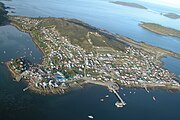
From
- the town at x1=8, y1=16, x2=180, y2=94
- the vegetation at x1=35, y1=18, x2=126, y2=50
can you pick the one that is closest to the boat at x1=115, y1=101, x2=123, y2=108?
the town at x1=8, y1=16, x2=180, y2=94

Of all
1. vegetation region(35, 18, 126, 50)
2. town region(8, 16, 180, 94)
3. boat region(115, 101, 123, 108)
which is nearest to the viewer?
boat region(115, 101, 123, 108)

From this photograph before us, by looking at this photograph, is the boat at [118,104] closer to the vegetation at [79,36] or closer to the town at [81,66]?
the town at [81,66]

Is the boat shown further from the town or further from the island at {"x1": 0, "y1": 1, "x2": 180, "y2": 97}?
the town

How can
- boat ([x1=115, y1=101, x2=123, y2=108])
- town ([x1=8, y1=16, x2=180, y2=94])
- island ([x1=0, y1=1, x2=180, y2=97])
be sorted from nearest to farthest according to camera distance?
boat ([x1=115, y1=101, x2=123, y2=108])
town ([x1=8, y1=16, x2=180, y2=94])
island ([x1=0, y1=1, x2=180, y2=97])

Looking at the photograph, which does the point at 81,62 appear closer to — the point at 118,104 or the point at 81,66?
the point at 81,66

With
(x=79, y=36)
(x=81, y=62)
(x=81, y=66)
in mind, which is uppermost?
(x=79, y=36)

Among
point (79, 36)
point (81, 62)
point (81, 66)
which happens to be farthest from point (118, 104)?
point (79, 36)

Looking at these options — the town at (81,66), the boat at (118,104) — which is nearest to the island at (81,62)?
the town at (81,66)

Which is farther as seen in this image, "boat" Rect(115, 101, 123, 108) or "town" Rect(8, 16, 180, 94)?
"town" Rect(8, 16, 180, 94)

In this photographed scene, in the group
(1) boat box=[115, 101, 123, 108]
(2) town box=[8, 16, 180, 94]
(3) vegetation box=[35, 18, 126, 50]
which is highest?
(3) vegetation box=[35, 18, 126, 50]

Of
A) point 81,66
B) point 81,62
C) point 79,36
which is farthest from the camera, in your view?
point 79,36

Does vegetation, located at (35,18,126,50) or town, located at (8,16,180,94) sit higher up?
vegetation, located at (35,18,126,50)
